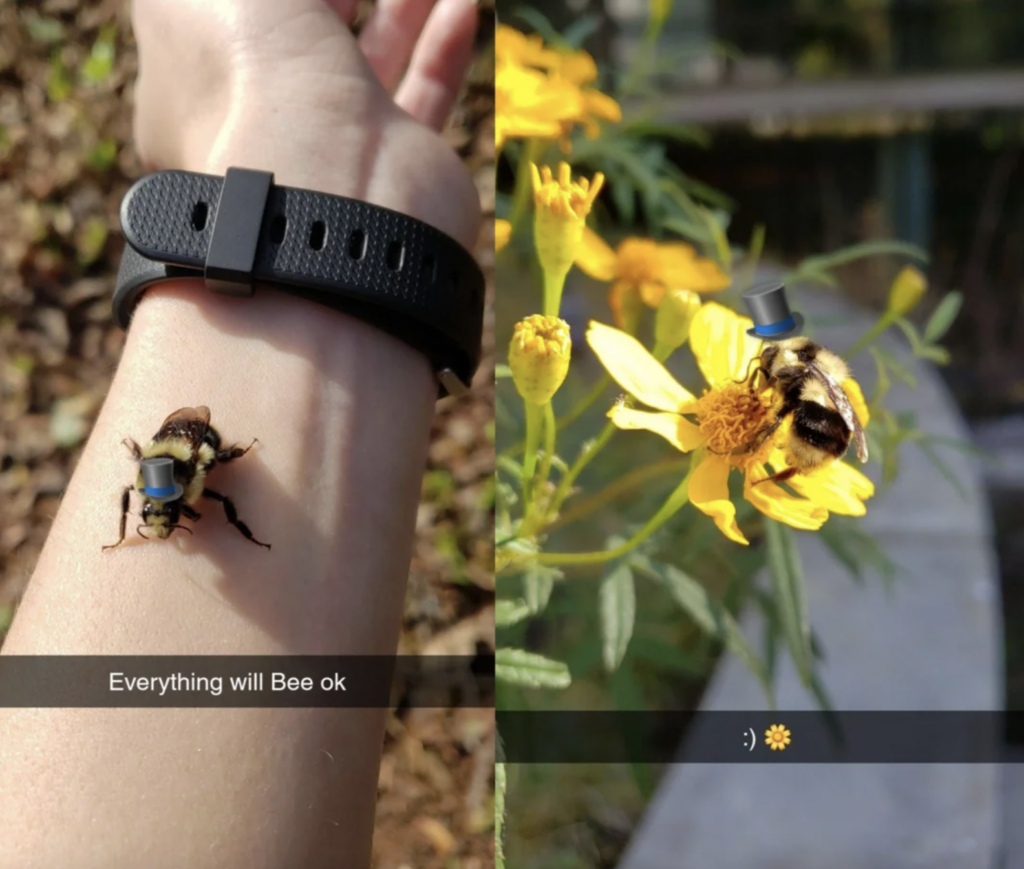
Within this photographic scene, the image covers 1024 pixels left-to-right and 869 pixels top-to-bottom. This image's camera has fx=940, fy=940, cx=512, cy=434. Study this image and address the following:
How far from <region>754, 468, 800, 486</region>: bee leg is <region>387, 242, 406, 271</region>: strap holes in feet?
0.77

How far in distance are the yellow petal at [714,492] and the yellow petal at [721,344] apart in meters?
0.05

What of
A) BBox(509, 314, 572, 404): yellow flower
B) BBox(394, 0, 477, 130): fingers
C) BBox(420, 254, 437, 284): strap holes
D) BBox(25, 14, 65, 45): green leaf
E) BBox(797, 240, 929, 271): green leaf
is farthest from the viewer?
BBox(25, 14, 65, 45): green leaf

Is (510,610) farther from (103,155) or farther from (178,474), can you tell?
(103,155)

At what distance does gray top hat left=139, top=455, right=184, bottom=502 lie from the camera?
45cm

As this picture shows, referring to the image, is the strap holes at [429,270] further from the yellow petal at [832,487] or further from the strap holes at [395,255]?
the yellow petal at [832,487]

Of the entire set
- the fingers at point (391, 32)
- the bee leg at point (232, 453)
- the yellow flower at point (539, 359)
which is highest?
the fingers at point (391, 32)

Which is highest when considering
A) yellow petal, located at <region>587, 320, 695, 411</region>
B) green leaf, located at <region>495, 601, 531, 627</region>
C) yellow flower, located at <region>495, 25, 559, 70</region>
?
yellow flower, located at <region>495, 25, 559, 70</region>

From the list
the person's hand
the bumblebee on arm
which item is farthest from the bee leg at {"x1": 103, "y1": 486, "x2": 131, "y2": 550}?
the person's hand

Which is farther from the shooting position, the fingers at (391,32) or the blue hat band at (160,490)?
the fingers at (391,32)

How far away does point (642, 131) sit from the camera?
81 centimetres

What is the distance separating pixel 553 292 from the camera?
497mm

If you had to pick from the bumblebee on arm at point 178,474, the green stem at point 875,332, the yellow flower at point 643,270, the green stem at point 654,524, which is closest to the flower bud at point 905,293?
the green stem at point 875,332
